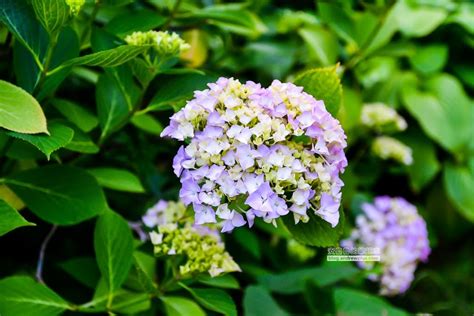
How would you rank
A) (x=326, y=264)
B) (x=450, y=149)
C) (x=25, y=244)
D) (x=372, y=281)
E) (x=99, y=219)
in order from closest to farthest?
(x=99, y=219) → (x=25, y=244) → (x=326, y=264) → (x=372, y=281) → (x=450, y=149)

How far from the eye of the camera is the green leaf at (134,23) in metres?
1.24

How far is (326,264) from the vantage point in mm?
1706

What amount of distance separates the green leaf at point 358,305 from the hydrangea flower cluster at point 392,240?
0.14m

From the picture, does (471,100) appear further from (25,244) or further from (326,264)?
(25,244)

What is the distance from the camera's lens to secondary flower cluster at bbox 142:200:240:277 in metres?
1.06

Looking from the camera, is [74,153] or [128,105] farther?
[74,153]

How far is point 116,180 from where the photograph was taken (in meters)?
1.25

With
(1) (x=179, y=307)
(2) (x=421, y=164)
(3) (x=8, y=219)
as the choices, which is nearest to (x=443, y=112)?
→ (2) (x=421, y=164)

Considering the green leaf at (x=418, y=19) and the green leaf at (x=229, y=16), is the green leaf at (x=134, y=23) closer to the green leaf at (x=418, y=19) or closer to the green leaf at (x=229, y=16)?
the green leaf at (x=229, y=16)

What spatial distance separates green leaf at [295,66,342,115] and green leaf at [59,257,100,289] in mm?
583

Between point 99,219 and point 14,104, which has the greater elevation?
point 14,104

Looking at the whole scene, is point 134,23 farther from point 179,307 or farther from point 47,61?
point 179,307

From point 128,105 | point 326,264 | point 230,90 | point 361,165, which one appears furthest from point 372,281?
point 230,90

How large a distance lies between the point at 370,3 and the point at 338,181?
133cm
